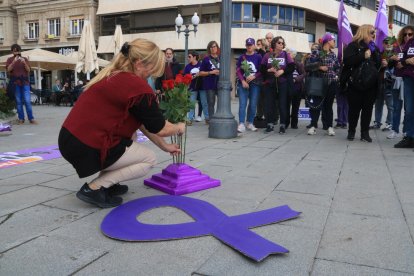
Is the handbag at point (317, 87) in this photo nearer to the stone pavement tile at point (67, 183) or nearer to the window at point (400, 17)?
the stone pavement tile at point (67, 183)

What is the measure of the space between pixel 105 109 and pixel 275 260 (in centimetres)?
170

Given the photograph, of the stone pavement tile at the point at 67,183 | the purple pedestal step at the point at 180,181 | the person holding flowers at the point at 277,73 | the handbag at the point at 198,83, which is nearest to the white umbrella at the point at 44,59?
the handbag at the point at 198,83

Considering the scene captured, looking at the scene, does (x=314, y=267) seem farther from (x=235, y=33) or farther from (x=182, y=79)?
(x=235, y=33)

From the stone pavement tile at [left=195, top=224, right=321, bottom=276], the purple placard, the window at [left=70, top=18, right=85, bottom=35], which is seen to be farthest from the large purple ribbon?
the window at [left=70, top=18, right=85, bottom=35]

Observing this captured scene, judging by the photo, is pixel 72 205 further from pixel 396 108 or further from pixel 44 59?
pixel 44 59

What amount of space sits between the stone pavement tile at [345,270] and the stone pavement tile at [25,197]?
2.46 metres

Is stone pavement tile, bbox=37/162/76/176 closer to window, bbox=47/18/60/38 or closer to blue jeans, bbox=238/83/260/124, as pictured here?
blue jeans, bbox=238/83/260/124

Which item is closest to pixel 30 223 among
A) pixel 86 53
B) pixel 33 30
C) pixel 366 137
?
pixel 366 137

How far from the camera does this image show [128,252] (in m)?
2.57

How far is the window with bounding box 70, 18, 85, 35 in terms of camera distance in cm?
3444

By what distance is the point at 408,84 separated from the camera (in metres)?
6.55

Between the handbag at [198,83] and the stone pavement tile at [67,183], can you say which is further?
the handbag at [198,83]

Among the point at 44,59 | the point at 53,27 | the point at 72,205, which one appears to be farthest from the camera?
the point at 53,27

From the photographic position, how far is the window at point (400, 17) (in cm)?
4269
